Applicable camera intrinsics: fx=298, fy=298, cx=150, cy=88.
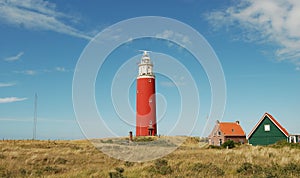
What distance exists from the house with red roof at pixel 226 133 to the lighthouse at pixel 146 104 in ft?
31.7

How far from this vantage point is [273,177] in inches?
432

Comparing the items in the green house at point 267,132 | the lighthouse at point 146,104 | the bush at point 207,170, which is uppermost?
the lighthouse at point 146,104

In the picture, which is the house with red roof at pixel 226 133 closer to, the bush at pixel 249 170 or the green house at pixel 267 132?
the green house at pixel 267 132

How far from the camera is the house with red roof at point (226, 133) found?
45419mm

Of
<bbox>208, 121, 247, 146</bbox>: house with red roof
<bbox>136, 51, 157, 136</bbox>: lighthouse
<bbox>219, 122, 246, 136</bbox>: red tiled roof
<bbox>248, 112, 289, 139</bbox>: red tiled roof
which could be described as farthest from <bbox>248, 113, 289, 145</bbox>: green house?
<bbox>136, 51, 157, 136</bbox>: lighthouse

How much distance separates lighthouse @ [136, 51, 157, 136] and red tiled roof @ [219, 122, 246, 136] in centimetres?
1091

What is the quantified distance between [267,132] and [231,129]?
8276 mm

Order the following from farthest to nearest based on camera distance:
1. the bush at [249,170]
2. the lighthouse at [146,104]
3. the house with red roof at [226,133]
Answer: the lighthouse at [146,104] < the house with red roof at [226,133] < the bush at [249,170]

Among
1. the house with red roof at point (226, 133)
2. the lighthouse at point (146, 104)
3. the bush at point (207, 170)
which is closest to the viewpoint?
the bush at point (207, 170)

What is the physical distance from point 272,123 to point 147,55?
25174 millimetres

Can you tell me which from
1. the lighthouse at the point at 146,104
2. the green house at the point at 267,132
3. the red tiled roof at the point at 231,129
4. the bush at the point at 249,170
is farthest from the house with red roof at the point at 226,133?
the bush at the point at 249,170

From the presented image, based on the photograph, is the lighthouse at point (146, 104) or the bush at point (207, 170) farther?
the lighthouse at point (146, 104)

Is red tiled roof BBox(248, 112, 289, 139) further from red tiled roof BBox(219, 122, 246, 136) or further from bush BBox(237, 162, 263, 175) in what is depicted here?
bush BBox(237, 162, 263, 175)

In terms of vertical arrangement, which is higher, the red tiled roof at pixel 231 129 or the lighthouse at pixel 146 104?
the lighthouse at pixel 146 104
